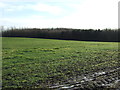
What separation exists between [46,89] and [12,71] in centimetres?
221

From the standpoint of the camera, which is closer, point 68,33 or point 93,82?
point 93,82

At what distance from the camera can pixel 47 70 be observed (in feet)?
22.1

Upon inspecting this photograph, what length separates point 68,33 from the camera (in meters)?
35.1

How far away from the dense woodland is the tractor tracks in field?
26.5 m

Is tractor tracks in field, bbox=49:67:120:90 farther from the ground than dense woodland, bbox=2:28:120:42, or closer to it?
closer to it

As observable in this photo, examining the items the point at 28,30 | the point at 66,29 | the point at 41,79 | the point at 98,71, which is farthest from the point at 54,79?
the point at 28,30

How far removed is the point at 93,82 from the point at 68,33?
29821 mm

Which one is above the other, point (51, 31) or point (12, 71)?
point (51, 31)

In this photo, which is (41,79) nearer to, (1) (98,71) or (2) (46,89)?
(2) (46,89)

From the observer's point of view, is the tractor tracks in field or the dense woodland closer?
the tractor tracks in field

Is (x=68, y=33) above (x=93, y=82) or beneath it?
above

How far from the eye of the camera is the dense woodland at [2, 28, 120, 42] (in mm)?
32469

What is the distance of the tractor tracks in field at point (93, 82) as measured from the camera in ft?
16.5

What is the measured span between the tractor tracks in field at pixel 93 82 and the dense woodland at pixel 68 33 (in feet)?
86.9
